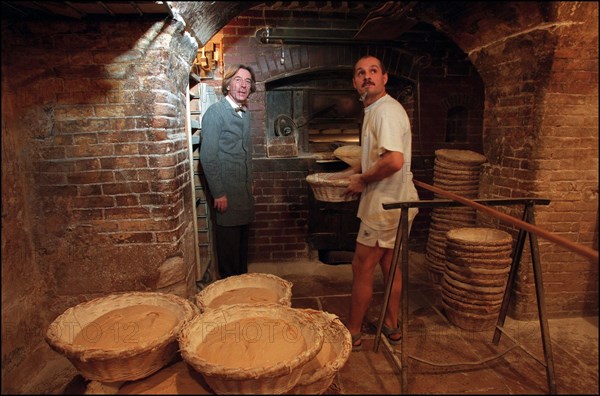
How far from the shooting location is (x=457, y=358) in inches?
85.0

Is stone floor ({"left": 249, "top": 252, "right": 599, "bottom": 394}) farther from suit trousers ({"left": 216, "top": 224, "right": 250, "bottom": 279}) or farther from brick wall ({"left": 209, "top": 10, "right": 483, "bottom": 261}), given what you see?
brick wall ({"left": 209, "top": 10, "right": 483, "bottom": 261})

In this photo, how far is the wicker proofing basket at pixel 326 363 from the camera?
1534 millimetres

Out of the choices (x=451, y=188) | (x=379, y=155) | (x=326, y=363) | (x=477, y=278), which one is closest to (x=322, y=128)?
(x=451, y=188)

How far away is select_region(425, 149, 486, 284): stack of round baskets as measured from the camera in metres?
2.97

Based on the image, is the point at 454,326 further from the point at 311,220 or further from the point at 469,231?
the point at 311,220

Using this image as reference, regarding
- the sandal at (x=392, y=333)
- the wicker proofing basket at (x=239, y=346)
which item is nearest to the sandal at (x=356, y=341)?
the sandal at (x=392, y=333)

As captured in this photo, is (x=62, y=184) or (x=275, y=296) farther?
(x=275, y=296)

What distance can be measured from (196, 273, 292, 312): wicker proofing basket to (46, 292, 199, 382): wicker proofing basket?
8.5 inches

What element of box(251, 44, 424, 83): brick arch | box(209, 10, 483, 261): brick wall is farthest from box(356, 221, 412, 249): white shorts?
box(251, 44, 424, 83): brick arch

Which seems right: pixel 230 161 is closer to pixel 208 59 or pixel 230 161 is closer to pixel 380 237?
pixel 208 59

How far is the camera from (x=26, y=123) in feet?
6.56

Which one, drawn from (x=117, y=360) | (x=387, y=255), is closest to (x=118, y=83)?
(x=117, y=360)

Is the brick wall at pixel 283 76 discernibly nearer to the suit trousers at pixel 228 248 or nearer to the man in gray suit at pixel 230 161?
the man in gray suit at pixel 230 161

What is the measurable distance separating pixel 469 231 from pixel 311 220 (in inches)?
67.6
